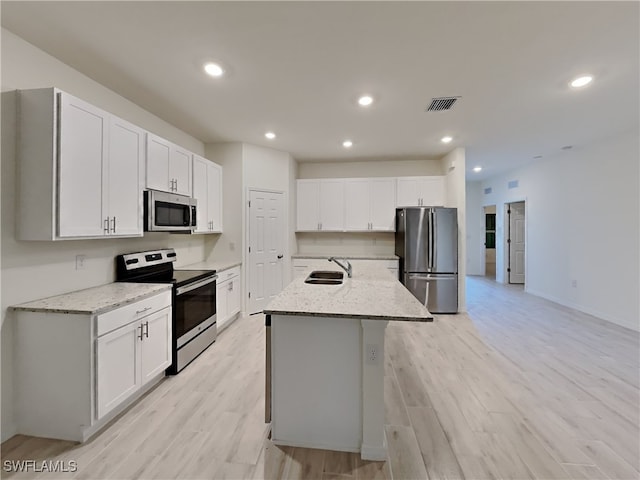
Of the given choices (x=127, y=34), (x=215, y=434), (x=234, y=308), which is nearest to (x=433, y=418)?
(x=215, y=434)

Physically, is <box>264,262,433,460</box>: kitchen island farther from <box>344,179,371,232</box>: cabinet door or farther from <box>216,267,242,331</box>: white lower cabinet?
<box>344,179,371,232</box>: cabinet door

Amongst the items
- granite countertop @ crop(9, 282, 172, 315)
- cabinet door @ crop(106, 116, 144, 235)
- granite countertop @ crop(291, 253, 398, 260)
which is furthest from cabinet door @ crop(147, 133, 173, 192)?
granite countertop @ crop(291, 253, 398, 260)

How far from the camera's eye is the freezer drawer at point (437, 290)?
4.61 metres

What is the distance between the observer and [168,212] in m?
2.98

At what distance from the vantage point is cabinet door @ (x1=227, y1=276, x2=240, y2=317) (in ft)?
12.8

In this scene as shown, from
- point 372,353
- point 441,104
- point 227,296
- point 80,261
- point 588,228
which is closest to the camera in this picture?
point 372,353

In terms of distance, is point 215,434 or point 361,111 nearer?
point 215,434

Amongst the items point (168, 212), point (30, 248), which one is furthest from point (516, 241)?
point (30, 248)

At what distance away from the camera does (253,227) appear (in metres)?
4.46

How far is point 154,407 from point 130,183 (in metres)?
1.89

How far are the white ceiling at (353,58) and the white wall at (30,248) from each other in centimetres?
12

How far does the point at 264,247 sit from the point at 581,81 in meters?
4.21

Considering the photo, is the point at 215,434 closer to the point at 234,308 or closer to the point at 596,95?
the point at 234,308

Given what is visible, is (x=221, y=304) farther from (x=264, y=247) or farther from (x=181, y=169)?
(x=181, y=169)
